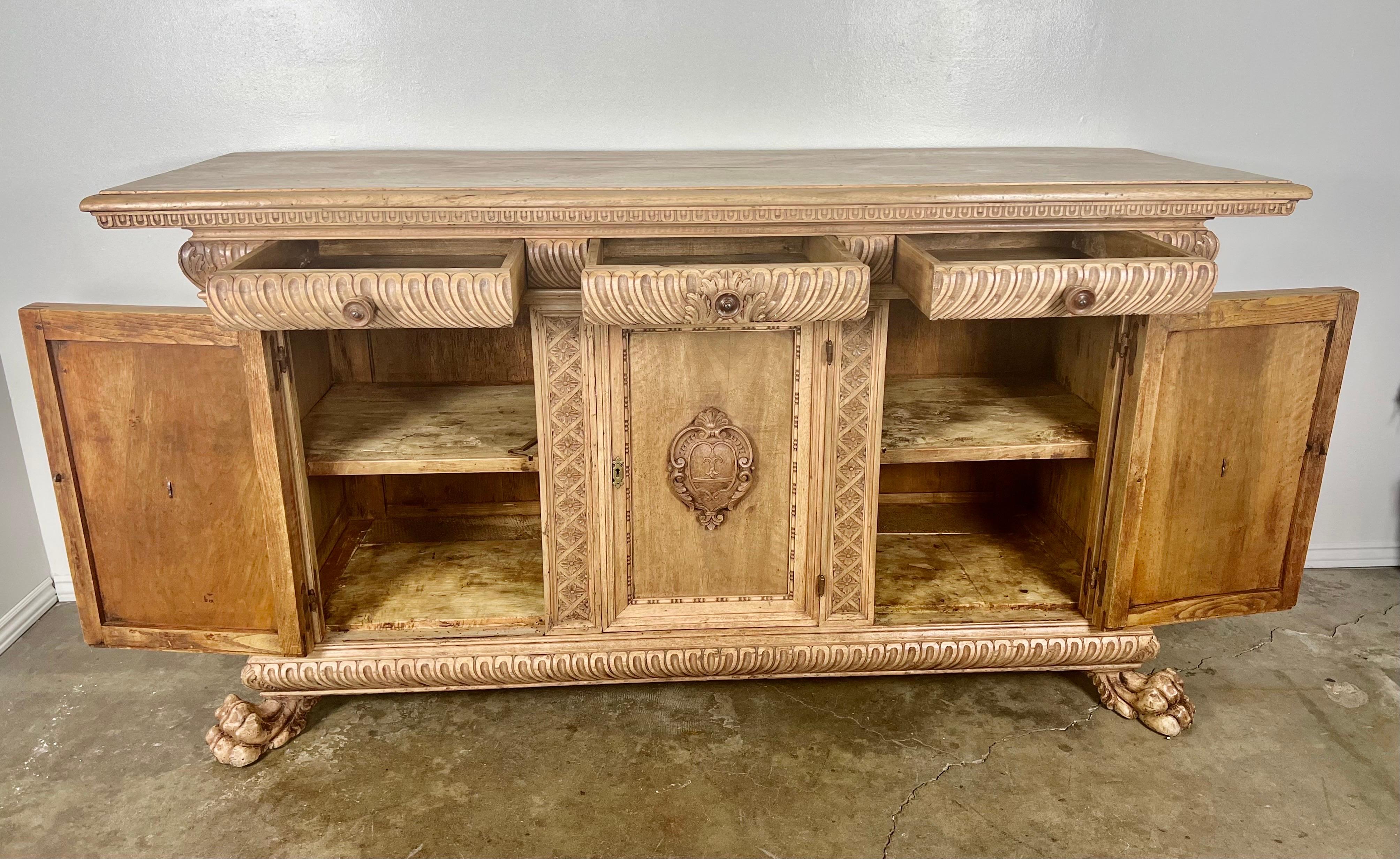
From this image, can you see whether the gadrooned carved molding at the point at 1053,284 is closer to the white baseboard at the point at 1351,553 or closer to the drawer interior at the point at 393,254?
the drawer interior at the point at 393,254

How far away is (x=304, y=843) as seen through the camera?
192 centimetres

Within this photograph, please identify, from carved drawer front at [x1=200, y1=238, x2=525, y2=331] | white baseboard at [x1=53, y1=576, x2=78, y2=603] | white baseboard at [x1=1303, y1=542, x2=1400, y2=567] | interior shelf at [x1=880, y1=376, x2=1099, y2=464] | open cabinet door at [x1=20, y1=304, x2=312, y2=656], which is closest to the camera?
carved drawer front at [x1=200, y1=238, x2=525, y2=331]

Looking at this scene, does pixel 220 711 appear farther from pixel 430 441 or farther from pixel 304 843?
pixel 430 441

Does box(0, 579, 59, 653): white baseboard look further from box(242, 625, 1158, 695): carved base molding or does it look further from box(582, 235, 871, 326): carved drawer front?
box(582, 235, 871, 326): carved drawer front

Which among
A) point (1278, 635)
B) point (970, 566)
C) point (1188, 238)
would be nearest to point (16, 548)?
point (970, 566)

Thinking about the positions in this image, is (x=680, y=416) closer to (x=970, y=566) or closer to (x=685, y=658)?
(x=685, y=658)

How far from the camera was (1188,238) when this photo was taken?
203 centimetres

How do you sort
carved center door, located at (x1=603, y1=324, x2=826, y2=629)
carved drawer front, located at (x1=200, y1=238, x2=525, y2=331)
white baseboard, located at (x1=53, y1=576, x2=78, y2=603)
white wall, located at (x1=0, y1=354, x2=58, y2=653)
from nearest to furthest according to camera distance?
carved drawer front, located at (x1=200, y1=238, x2=525, y2=331) → carved center door, located at (x1=603, y1=324, x2=826, y2=629) → white wall, located at (x1=0, y1=354, x2=58, y2=653) → white baseboard, located at (x1=53, y1=576, x2=78, y2=603)

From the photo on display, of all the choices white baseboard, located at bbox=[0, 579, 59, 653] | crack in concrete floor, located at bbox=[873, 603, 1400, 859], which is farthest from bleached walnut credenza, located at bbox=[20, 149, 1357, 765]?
white baseboard, located at bbox=[0, 579, 59, 653]

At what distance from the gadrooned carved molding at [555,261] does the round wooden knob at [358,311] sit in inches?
14.3

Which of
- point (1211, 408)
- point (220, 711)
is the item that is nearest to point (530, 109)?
point (220, 711)

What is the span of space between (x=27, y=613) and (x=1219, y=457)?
127 inches

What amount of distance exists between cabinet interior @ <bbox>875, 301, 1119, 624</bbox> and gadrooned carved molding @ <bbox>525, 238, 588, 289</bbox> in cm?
82

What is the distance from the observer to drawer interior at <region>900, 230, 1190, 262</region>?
6.73 feet
